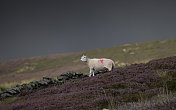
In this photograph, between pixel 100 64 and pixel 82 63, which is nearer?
pixel 100 64

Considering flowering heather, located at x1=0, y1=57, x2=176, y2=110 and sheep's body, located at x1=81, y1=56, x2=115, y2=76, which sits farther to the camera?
sheep's body, located at x1=81, y1=56, x2=115, y2=76

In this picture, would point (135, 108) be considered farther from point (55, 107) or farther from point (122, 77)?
point (122, 77)

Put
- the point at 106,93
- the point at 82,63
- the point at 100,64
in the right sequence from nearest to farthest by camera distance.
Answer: the point at 106,93 → the point at 100,64 → the point at 82,63

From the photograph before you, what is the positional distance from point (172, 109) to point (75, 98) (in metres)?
7.07

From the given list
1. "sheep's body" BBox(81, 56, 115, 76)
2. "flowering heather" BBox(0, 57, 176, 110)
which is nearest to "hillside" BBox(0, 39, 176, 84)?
"sheep's body" BBox(81, 56, 115, 76)

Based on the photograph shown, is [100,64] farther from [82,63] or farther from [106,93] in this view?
[82,63]

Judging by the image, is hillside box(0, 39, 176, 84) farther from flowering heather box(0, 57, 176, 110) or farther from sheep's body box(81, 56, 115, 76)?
flowering heather box(0, 57, 176, 110)

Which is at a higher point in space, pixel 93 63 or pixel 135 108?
pixel 93 63

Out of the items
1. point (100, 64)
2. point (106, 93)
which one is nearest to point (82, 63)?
point (100, 64)

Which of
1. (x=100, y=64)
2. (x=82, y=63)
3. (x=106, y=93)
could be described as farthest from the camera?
(x=82, y=63)

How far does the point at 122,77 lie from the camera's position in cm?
2148

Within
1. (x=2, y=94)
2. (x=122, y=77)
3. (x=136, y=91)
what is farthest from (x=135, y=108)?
(x=2, y=94)

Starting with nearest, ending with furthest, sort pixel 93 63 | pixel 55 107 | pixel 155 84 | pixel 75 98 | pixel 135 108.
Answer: pixel 135 108 → pixel 55 107 → pixel 75 98 → pixel 155 84 → pixel 93 63

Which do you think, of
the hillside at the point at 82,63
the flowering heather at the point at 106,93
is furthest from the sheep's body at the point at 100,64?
the hillside at the point at 82,63
